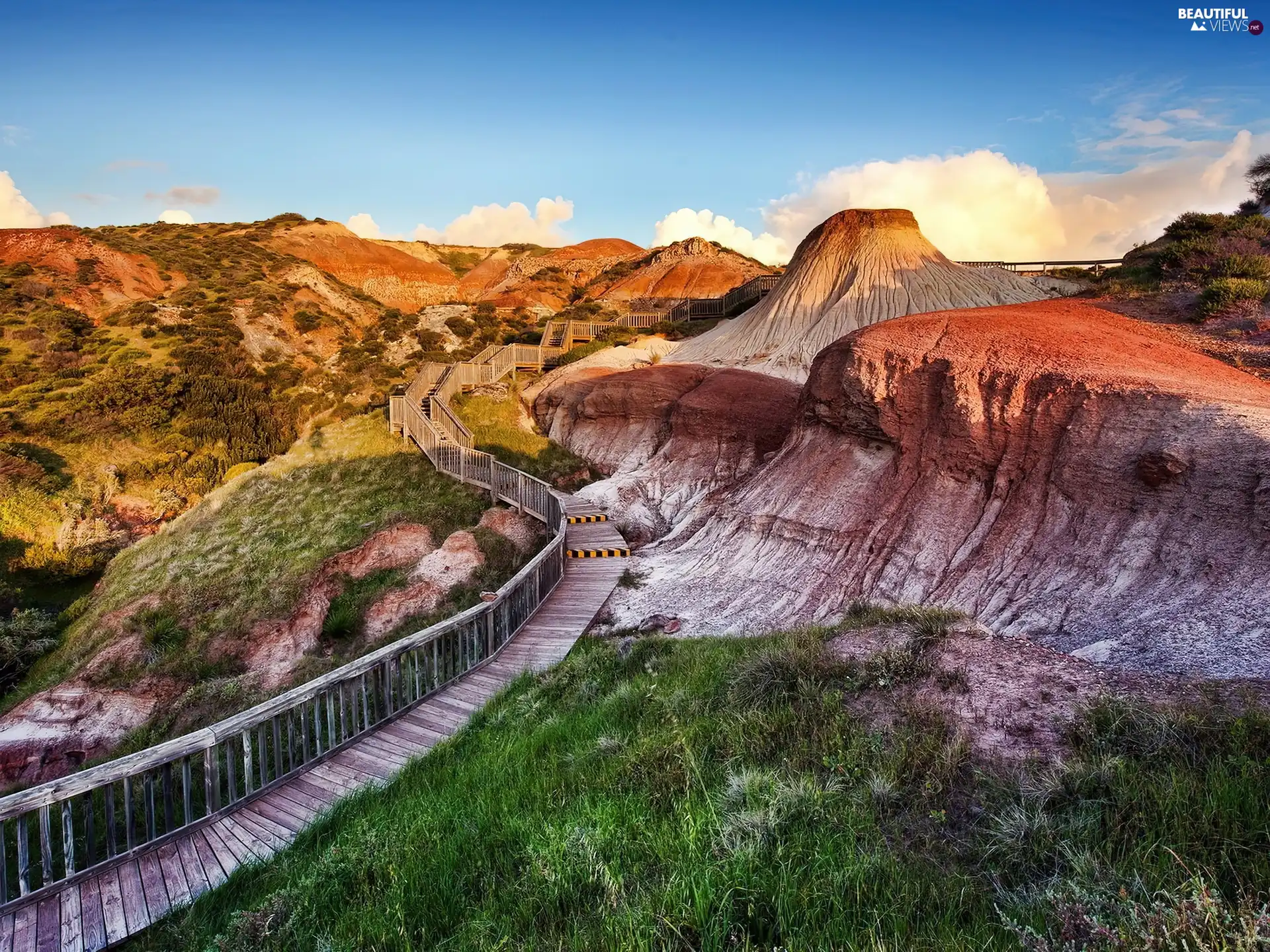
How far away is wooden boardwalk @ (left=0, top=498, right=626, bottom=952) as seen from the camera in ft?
15.3

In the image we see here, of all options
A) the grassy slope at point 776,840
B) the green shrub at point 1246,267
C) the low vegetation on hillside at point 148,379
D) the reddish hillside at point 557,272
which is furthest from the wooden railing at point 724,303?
the grassy slope at point 776,840

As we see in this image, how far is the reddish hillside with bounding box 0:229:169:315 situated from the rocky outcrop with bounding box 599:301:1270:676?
57.5m

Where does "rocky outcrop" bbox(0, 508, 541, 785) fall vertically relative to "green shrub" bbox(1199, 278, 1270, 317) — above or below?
below

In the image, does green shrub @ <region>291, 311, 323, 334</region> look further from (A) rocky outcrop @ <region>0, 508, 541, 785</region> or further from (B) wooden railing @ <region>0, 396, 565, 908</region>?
(B) wooden railing @ <region>0, 396, 565, 908</region>

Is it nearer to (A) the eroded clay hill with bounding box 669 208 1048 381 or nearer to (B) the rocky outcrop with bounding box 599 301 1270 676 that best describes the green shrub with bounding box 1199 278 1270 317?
(B) the rocky outcrop with bounding box 599 301 1270 676

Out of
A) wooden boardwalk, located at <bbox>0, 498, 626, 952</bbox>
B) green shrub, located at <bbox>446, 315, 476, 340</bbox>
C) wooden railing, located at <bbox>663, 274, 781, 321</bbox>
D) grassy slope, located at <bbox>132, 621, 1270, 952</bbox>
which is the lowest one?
wooden boardwalk, located at <bbox>0, 498, 626, 952</bbox>

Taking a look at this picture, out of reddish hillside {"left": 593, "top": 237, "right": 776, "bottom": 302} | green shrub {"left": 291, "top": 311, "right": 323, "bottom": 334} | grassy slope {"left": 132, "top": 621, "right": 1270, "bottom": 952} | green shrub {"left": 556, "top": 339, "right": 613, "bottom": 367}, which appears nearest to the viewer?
grassy slope {"left": 132, "top": 621, "right": 1270, "bottom": 952}

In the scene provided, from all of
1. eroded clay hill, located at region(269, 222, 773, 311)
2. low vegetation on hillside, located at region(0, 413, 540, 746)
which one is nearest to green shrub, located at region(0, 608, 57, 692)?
low vegetation on hillside, located at region(0, 413, 540, 746)

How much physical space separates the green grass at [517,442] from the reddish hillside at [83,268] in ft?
130

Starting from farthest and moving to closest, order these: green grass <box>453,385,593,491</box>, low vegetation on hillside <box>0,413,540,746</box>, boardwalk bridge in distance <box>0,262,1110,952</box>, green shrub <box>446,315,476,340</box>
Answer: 1. green shrub <box>446,315,476,340</box>
2. green grass <box>453,385,593,491</box>
3. low vegetation on hillside <box>0,413,540,746</box>
4. boardwalk bridge in distance <box>0,262,1110,952</box>

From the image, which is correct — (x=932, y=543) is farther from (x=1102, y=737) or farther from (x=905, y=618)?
(x=1102, y=737)

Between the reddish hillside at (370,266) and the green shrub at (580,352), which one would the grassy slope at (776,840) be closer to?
the green shrub at (580,352)

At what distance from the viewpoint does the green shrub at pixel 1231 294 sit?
42.1ft

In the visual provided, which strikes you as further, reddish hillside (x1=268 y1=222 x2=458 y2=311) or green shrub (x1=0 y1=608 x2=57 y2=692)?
reddish hillside (x1=268 y1=222 x2=458 y2=311)
